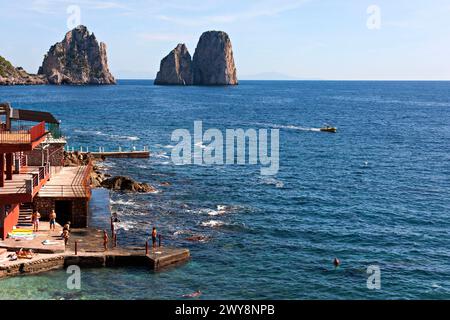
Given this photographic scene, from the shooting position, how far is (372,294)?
3628 centimetres

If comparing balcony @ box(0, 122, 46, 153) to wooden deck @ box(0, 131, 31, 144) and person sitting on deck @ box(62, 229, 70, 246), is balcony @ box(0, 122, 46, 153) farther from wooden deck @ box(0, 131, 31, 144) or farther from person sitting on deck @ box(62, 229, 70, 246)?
person sitting on deck @ box(62, 229, 70, 246)

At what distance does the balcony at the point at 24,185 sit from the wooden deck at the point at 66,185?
756 mm

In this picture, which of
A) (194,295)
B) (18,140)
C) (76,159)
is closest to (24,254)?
(18,140)

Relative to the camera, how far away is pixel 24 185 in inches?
1655

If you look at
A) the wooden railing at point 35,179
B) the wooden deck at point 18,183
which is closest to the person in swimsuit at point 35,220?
the wooden railing at point 35,179

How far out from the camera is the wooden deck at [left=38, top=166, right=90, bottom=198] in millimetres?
45969

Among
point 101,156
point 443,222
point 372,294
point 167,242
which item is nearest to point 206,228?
Answer: point 167,242

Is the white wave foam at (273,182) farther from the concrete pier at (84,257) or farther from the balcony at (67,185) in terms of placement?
the concrete pier at (84,257)

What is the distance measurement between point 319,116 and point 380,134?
51.5m

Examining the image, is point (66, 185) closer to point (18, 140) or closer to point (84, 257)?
point (18, 140)

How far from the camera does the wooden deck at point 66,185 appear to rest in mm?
45969
